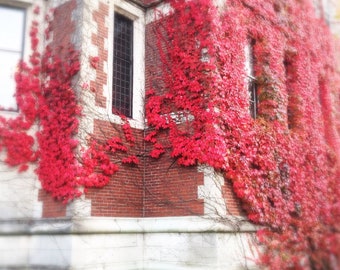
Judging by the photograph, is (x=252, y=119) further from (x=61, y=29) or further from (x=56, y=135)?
(x=61, y=29)

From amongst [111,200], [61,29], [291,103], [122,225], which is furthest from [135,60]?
[291,103]

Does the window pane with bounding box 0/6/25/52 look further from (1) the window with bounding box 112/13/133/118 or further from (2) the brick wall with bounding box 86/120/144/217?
(2) the brick wall with bounding box 86/120/144/217

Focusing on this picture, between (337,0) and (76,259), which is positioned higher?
(337,0)

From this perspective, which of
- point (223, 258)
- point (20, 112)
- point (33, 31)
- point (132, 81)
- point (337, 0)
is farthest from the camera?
point (337, 0)

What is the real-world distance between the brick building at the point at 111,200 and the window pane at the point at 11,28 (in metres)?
0.02

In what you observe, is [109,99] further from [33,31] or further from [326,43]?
[326,43]

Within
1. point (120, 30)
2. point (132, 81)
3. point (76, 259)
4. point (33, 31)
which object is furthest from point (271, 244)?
point (33, 31)

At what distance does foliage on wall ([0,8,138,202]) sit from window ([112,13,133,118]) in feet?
2.08

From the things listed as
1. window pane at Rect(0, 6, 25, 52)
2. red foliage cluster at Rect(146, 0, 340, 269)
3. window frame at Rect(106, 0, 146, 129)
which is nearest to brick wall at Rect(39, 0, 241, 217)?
window frame at Rect(106, 0, 146, 129)

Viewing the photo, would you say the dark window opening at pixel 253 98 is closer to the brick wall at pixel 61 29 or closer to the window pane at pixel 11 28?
the brick wall at pixel 61 29

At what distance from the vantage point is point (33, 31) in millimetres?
9164

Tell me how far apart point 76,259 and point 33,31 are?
510 centimetres

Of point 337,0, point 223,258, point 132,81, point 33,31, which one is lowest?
point 223,258

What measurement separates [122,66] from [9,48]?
2525 millimetres
